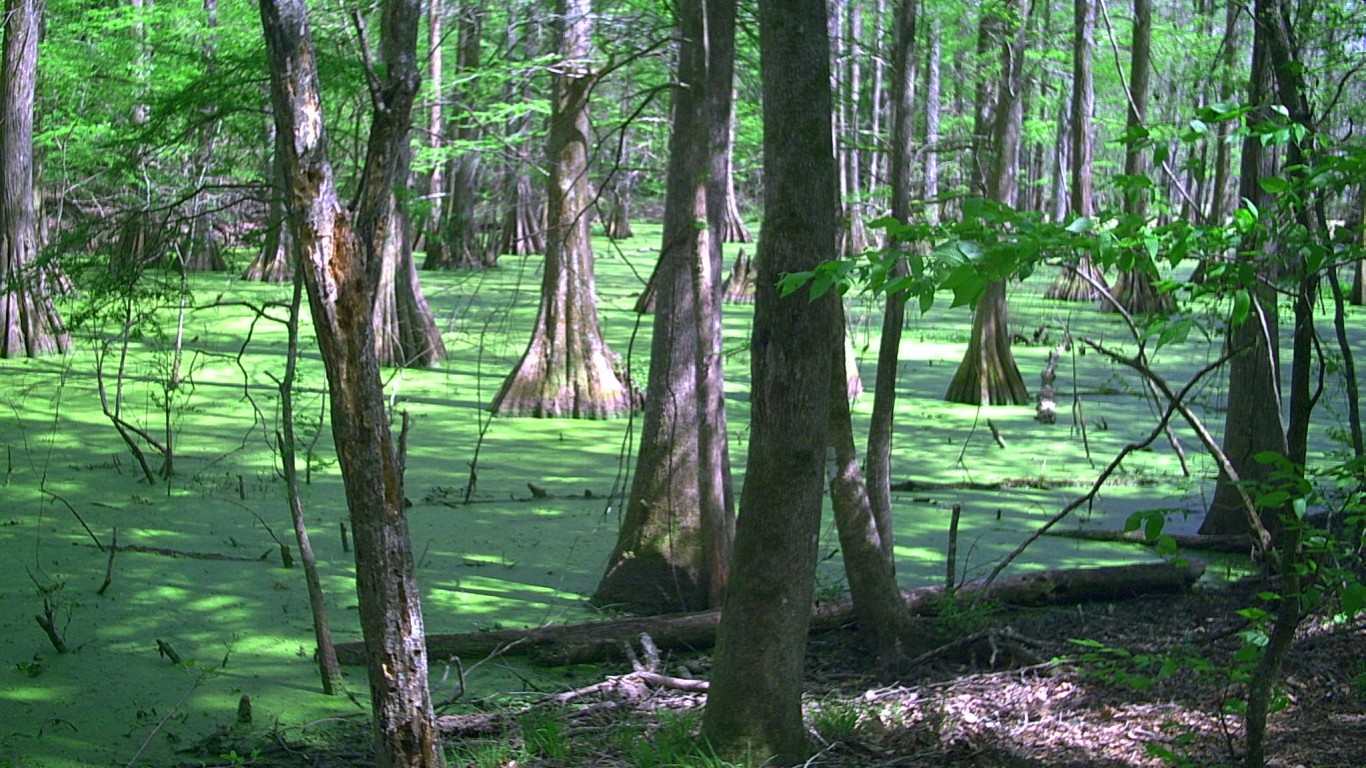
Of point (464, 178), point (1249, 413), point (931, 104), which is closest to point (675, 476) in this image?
point (1249, 413)

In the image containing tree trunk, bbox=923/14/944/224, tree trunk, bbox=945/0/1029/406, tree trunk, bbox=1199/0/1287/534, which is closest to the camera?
tree trunk, bbox=1199/0/1287/534

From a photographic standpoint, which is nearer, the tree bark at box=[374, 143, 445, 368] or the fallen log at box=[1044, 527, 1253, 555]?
the fallen log at box=[1044, 527, 1253, 555]

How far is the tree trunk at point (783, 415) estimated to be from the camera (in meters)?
3.10

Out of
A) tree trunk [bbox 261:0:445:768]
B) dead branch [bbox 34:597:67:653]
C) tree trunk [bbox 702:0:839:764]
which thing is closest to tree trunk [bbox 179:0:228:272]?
tree trunk [bbox 261:0:445:768]

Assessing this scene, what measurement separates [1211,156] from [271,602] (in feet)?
88.2

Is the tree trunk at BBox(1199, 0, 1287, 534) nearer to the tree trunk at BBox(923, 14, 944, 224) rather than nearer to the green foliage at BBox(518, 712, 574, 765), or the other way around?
the tree trunk at BBox(923, 14, 944, 224)

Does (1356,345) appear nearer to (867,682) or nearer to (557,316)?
(557,316)

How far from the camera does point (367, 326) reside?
2.70 metres

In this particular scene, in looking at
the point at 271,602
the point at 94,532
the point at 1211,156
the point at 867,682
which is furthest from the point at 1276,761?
the point at 1211,156

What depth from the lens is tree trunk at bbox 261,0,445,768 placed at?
Result: 262 centimetres

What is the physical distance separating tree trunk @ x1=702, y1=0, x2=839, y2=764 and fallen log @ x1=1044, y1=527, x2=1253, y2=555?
299cm

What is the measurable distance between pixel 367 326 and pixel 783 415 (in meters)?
1.04

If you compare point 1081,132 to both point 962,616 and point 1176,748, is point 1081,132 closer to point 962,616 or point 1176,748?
point 962,616

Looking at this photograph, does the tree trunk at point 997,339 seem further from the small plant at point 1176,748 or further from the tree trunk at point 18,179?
the tree trunk at point 18,179
